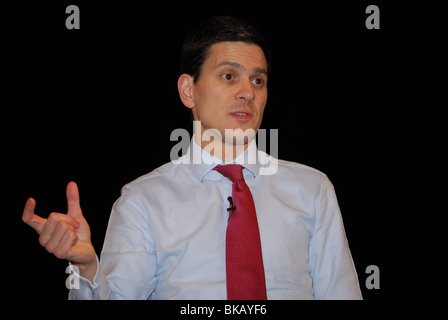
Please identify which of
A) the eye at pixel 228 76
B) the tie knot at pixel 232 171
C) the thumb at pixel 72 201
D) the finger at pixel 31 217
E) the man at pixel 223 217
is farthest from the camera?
the eye at pixel 228 76

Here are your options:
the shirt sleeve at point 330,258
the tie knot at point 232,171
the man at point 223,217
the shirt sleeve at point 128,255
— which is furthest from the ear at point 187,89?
the shirt sleeve at point 330,258

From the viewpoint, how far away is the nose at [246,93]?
1.97 metres

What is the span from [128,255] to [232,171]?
0.53 metres

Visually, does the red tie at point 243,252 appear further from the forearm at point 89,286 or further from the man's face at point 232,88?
the forearm at point 89,286

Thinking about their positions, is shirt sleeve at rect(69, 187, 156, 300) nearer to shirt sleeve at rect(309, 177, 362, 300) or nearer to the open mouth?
the open mouth

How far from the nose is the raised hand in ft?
2.53

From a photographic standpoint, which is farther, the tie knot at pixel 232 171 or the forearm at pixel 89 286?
the tie knot at pixel 232 171

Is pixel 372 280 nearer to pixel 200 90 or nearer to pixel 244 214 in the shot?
pixel 244 214

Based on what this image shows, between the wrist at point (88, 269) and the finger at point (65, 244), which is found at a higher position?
the finger at point (65, 244)

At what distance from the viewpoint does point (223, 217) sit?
1.93 m

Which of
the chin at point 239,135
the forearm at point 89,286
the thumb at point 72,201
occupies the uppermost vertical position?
the chin at point 239,135

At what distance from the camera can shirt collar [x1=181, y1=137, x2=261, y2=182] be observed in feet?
6.66

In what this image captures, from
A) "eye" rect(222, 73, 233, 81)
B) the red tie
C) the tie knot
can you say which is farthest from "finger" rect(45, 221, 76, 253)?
"eye" rect(222, 73, 233, 81)

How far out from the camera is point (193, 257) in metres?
1.84
